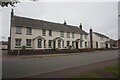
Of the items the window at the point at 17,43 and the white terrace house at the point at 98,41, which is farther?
the white terrace house at the point at 98,41

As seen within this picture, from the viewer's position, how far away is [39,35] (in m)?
38.1

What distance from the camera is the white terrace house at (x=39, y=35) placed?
113 feet

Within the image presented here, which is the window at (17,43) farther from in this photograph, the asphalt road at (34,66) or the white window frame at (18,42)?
the asphalt road at (34,66)

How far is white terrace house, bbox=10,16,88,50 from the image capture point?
34.5 meters

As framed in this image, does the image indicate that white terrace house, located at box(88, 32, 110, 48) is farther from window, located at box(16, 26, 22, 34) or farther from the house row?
window, located at box(16, 26, 22, 34)

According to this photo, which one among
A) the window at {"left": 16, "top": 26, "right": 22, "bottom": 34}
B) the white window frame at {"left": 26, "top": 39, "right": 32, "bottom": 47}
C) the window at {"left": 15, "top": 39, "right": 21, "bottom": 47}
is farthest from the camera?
the white window frame at {"left": 26, "top": 39, "right": 32, "bottom": 47}

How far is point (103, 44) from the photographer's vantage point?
2645 inches

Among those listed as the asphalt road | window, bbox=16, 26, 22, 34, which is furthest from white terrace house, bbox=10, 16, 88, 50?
the asphalt road

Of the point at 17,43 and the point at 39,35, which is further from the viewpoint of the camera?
the point at 39,35

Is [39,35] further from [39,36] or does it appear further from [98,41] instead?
[98,41]

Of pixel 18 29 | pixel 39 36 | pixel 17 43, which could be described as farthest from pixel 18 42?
pixel 39 36

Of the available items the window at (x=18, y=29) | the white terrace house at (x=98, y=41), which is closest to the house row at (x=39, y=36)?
the window at (x=18, y=29)

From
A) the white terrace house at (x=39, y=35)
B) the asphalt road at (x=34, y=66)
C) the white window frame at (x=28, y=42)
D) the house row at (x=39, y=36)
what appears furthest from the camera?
the white window frame at (x=28, y=42)

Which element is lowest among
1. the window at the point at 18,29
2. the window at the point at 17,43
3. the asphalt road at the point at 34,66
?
the asphalt road at the point at 34,66
